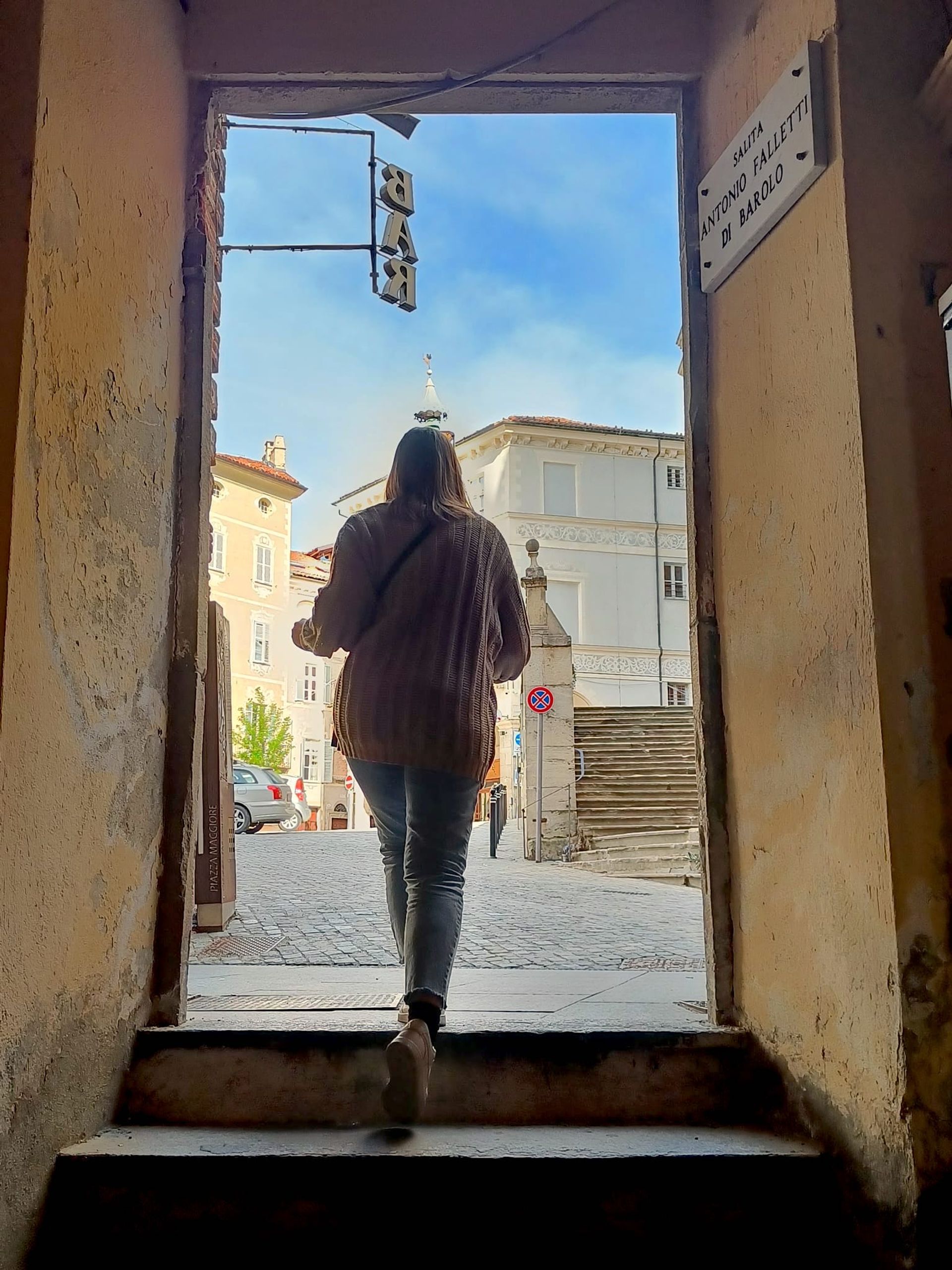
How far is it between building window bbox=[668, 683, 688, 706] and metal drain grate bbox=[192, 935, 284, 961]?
27373 millimetres

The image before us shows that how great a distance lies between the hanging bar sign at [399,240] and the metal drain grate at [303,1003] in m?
8.15

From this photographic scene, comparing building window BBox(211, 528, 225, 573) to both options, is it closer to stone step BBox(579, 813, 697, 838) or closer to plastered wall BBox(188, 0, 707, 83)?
stone step BBox(579, 813, 697, 838)

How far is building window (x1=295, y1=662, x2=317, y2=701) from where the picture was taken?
40.2 m

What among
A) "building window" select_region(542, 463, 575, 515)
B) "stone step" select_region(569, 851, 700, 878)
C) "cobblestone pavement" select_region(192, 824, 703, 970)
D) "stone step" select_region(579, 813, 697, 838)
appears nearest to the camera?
"cobblestone pavement" select_region(192, 824, 703, 970)

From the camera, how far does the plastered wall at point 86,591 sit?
7.02 ft

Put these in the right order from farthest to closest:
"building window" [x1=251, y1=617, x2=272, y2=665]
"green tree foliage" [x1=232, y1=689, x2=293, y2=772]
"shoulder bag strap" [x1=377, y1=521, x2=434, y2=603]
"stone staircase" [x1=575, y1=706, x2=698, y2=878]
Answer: "building window" [x1=251, y1=617, x2=272, y2=665] → "green tree foliage" [x1=232, y1=689, x2=293, y2=772] → "stone staircase" [x1=575, y1=706, x2=698, y2=878] → "shoulder bag strap" [x1=377, y1=521, x2=434, y2=603]

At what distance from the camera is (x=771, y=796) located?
2.71 m

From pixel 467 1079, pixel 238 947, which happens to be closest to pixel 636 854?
pixel 238 947

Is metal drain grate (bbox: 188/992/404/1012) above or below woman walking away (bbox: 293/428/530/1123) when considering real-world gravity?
below

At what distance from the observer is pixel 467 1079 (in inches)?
105

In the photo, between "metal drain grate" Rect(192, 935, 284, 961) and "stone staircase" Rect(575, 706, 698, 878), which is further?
"stone staircase" Rect(575, 706, 698, 878)

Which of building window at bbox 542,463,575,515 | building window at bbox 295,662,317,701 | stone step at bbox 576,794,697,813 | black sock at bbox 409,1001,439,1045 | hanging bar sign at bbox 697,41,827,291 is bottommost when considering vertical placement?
black sock at bbox 409,1001,439,1045

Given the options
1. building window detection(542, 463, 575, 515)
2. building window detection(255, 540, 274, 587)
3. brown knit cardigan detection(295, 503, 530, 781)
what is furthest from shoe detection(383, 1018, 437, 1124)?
building window detection(255, 540, 274, 587)

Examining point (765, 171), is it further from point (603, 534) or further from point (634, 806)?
point (603, 534)
